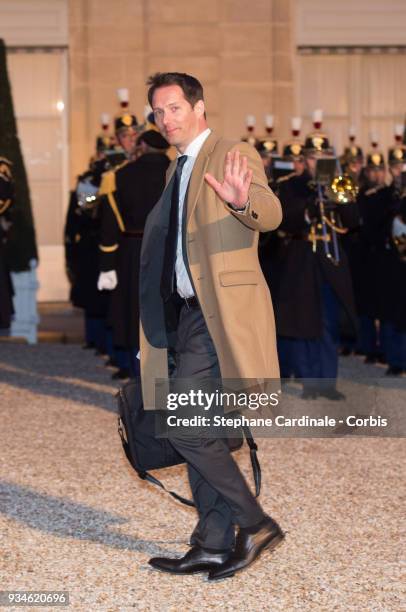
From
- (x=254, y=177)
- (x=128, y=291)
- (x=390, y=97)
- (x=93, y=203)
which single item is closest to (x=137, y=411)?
(x=254, y=177)

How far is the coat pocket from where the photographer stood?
5.15m

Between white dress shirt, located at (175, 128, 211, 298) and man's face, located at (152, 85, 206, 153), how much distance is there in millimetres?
34

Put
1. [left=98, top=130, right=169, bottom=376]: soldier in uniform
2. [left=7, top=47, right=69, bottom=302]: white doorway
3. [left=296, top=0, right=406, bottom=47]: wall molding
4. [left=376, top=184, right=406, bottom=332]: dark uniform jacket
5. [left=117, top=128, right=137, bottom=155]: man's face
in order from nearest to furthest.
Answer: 1. [left=98, top=130, right=169, bottom=376]: soldier in uniform
2. [left=117, top=128, right=137, bottom=155]: man's face
3. [left=376, top=184, right=406, bottom=332]: dark uniform jacket
4. [left=7, top=47, right=69, bottom=302]: white doorway
5. [left=296, top=0, right=406, bottom=47]: wall molding

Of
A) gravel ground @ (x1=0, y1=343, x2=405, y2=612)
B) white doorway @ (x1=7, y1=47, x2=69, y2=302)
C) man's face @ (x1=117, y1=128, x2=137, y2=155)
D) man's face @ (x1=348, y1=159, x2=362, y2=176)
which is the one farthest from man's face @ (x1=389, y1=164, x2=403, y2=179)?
white doorway @ (x1=7, y1=47, x2=69, y2=302)

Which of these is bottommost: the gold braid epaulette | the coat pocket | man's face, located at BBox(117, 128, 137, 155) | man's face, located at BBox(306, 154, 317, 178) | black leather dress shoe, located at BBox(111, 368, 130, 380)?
black leather dress shoe, located at BBox(111, 368, 130, 380)

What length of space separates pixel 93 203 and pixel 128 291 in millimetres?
932

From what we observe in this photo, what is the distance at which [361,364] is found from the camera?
A: 13.1 m

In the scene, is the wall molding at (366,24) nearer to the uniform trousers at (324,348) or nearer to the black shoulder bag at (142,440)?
the uniform trousers at (324,348)

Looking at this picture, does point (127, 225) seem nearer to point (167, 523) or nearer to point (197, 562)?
point (167, 523)

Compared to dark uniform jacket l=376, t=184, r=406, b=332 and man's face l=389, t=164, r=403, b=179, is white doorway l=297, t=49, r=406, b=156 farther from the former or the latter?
man's face l=389, t=164, r=403, b=179

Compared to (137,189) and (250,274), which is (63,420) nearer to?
(137,189)

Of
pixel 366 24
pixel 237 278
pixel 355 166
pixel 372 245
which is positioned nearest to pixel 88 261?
pixel 355 166

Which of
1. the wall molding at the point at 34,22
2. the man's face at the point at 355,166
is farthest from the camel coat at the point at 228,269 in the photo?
the wall molding at the point at 34,22

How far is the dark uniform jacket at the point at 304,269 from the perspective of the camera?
10.1m
